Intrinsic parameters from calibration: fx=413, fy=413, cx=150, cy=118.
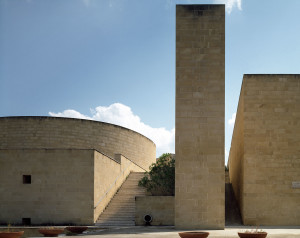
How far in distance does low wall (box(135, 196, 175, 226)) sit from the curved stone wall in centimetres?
785

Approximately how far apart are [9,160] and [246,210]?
31.0 feet

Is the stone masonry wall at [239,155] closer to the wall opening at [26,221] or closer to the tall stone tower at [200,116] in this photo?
the tall stone tower at [200,116]

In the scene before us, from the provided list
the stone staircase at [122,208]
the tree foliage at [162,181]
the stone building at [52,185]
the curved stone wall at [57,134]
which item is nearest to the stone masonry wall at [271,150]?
the tree foliage at [162,181]

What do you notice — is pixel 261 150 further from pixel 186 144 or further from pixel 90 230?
pixel 90 230

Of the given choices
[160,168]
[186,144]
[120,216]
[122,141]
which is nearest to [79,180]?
[120,216]

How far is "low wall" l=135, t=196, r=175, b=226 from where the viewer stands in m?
15.3

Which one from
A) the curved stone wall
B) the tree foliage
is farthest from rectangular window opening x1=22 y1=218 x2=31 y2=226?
the curved stone wall

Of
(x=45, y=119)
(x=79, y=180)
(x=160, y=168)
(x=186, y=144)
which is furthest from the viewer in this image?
(x=45, y=119)

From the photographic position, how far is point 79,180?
16.3 metres

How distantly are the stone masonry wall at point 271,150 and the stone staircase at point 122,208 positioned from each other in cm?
468

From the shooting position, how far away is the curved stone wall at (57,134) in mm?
21594

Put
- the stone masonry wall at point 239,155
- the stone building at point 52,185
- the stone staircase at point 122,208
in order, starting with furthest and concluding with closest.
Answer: the stone staircase at point 122,208 → the stone building at point 52,185 → the stone masonry wall at point 239,155

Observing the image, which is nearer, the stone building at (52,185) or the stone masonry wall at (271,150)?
the stone masonry wall at (271,150)

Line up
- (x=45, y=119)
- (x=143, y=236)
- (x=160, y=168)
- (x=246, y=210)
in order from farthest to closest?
1. (x=45, y=119)
2. (x=160, y=168)
3. (x=246, y=210)
4. (x=143, y=236)
